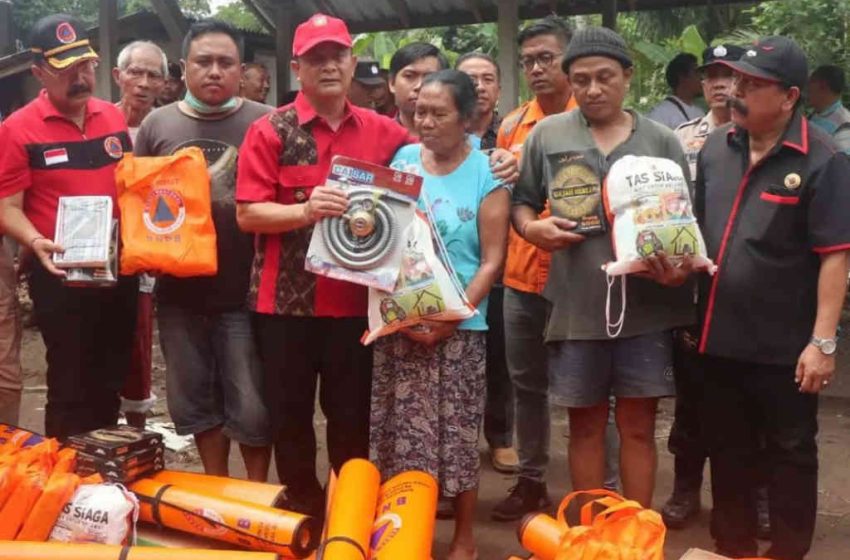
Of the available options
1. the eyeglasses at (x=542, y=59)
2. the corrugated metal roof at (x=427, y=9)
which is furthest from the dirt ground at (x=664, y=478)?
the corrugated metal roof at (x=427, y=9)

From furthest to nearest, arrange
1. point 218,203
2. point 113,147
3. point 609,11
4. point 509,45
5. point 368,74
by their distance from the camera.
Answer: point 609,11 < point 509,45 < point 368,74 < point 113,147 < point 218,203

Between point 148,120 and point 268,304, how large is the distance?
1.04 meters

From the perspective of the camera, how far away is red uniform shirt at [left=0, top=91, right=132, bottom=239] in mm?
3832

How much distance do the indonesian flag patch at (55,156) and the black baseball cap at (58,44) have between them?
37 centimetres

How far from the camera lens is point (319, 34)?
137 inches

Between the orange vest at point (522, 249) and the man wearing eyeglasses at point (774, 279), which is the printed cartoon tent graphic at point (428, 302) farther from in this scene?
the man wearing eyeglasses at point (774, 279)

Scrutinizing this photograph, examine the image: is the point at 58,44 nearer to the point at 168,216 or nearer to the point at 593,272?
the point at 168,216

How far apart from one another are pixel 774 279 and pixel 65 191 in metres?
2.99

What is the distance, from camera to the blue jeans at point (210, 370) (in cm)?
382

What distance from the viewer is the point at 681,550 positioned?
154 inches

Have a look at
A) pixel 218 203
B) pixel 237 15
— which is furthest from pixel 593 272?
pixel 237 15

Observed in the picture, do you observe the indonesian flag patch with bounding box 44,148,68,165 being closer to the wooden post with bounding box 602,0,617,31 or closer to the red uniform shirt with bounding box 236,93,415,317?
the red uniform shirt with bounding box 236,93,415,317

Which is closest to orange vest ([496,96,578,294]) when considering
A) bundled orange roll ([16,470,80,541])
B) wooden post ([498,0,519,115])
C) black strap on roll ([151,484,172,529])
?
black strap on roll ([151,484,172,529])

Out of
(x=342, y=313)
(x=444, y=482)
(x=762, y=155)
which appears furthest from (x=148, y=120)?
(x=762, y=155)
